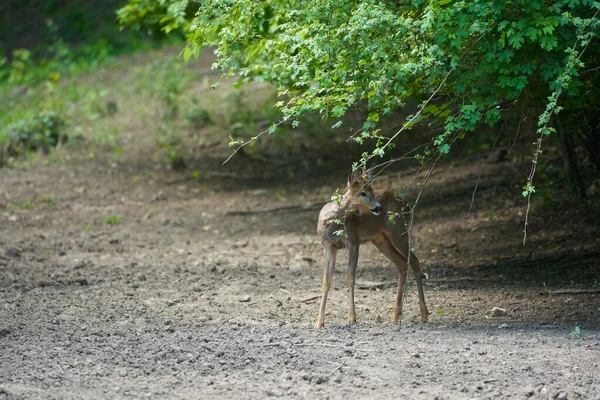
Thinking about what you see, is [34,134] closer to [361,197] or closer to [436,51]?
[361,197]

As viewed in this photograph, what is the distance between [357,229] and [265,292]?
1.72 m

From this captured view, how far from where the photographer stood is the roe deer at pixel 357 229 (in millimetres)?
7378

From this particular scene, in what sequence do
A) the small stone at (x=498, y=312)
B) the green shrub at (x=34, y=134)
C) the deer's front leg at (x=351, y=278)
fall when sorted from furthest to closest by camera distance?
the green shrub at (x=34, y=134) → the small stone at (x=498, y=312) → the deer's front leg at (x=351, y=278)

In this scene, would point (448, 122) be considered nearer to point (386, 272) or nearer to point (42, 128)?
point (386, 272)

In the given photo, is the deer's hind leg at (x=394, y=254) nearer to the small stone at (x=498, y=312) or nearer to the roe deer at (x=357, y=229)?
the roe deer at (x=357, y=229)

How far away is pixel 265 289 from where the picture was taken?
8984 mm

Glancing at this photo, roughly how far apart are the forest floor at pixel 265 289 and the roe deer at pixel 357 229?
11.3 inches

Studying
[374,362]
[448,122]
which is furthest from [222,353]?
[448,122]

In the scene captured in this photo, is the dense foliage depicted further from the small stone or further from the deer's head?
the small stone

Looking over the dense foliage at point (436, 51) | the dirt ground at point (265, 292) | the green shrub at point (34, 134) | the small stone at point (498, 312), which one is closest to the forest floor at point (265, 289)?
the dirt ground at point (265, 292)

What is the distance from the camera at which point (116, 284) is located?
9070 millimetres

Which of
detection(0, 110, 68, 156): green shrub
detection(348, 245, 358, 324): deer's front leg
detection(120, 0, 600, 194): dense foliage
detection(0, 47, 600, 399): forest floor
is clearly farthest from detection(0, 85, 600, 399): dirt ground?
detection(120, 0, 600, 194): dense foliage

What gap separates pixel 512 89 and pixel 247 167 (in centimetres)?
946

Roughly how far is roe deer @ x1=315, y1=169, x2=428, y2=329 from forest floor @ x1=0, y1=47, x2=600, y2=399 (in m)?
0.29
